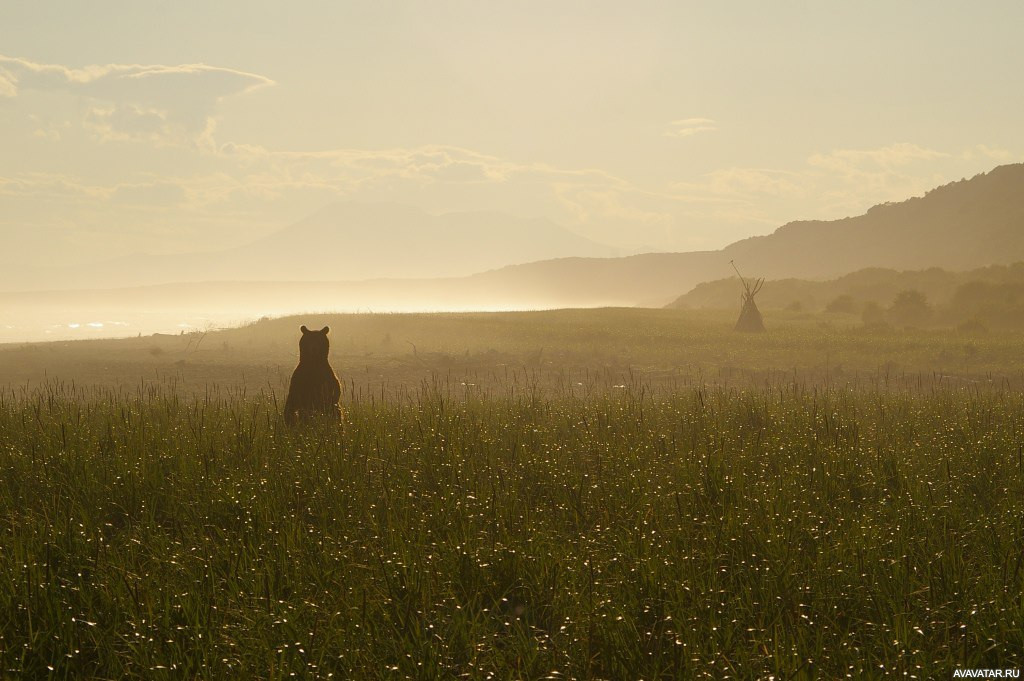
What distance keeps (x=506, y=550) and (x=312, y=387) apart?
508 cm

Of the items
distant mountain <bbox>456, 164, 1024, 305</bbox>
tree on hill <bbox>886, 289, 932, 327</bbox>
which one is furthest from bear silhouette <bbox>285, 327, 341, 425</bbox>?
distant mountain <bbox>456, 164, 1024, 305</bbox>

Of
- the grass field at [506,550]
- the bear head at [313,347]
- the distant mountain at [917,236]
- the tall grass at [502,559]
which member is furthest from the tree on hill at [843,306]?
the distant mountain at [917,236]

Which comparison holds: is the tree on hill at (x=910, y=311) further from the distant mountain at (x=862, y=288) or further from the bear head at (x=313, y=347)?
the bear head at (x=313, y=347)

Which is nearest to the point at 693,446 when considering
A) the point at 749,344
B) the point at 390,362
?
the point at 390,362

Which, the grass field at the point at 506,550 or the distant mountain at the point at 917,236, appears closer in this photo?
the grass field at the point at 506,550

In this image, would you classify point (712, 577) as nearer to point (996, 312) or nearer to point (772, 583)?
point (772, 583)

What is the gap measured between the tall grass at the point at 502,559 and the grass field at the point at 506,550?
0.07 feet

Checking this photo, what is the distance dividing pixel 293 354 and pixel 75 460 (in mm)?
20342

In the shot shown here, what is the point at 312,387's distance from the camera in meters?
8.40

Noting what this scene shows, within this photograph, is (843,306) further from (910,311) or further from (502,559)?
(502,559)

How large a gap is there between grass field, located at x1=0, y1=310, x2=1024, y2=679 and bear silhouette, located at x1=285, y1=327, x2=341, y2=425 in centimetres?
50

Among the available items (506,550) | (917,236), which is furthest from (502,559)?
(917,236)

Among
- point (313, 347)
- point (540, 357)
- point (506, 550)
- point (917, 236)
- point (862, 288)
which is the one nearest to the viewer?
point (506, 550)

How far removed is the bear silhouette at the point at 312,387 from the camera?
26.8 ft
